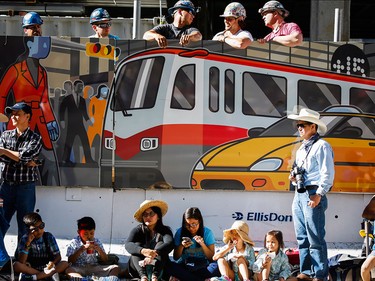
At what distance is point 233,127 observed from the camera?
8.70 m

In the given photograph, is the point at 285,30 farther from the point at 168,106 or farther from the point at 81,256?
the point at 81,256

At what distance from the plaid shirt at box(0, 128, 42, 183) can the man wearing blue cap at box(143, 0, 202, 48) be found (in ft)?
5.79

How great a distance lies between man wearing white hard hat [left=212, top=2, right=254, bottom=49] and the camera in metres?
8.59

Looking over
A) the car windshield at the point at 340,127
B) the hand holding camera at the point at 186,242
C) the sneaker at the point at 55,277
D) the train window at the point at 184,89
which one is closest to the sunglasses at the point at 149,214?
the hand holding camera at the point at 186,242

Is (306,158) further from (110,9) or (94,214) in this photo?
(110,9)

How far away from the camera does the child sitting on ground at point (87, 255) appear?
7727 mm

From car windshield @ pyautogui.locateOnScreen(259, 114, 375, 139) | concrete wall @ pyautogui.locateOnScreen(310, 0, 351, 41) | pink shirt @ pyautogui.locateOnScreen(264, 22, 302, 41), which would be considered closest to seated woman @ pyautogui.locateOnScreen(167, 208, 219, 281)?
car windshield @ pyautogui.locateOnScreen(259, 114, 375, 139)

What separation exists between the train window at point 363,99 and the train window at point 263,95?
2.67 feet

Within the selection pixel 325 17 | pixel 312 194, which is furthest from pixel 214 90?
pixel 325 17

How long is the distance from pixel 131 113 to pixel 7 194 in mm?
1678

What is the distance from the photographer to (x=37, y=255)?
25.5ft

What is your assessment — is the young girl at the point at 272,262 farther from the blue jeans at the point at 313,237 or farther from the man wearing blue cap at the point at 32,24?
the man wearing blue cap at the point at 32,24

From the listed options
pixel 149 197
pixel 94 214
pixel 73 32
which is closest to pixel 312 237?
pixel 149 197

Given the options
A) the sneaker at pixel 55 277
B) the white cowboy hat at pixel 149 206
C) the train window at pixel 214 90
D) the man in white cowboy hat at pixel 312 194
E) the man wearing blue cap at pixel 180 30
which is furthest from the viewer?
the train window at pixel 214 90
